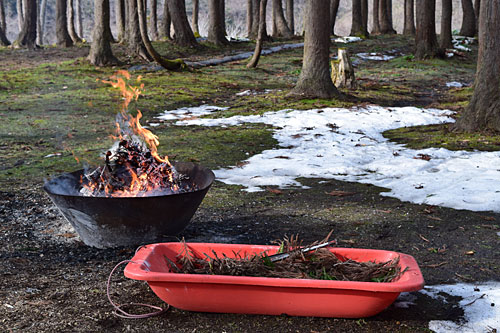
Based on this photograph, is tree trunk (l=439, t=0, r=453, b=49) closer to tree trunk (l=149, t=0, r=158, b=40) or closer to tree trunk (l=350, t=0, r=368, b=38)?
tree trunk (l=350, t=0, r=368, b=38)

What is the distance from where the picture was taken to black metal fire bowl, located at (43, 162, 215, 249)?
4.30 m

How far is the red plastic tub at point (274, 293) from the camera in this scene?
124 inches

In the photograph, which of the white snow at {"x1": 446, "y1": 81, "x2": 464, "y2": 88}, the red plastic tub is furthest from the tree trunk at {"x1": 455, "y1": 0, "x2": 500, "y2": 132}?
the white snow at {"x1": 446, "y1": 81, "x2": 464, "y2": 88}

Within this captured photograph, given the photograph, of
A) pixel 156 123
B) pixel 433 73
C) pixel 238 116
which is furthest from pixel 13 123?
pixel 433 73

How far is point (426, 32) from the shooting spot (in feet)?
65.5

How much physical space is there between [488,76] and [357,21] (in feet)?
65.2

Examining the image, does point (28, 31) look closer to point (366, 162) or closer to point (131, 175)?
point (366, 162)

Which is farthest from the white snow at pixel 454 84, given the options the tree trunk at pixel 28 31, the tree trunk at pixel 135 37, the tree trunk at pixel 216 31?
the tree trunk at pixel 28 31

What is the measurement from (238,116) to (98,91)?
4.48m

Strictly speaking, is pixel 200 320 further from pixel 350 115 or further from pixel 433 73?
pixel 433 73

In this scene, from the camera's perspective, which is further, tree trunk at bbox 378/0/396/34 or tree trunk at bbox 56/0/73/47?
tree trunk at bbox 378/0/396/34

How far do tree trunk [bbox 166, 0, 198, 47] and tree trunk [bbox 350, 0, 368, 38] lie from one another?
393 inches

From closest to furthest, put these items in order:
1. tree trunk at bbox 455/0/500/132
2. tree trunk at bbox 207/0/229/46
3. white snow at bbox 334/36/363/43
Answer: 1. tree trunk at bbox 455/0/500/132
2. tree trunk at bbox 207/0/229/46
3. white snow at bbox 334/36/363/43

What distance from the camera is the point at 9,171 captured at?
23.6ft
